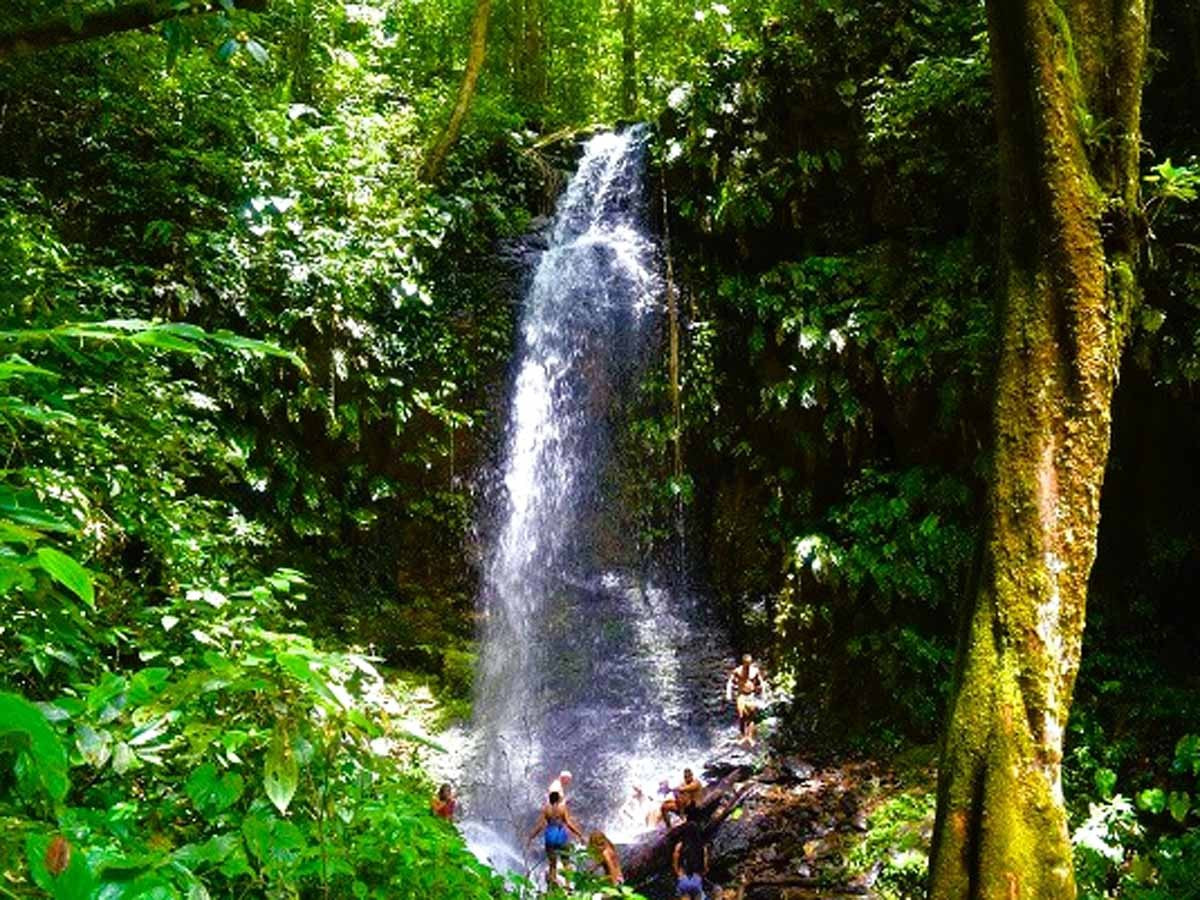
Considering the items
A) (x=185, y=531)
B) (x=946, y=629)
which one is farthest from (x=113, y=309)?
(x=946, y=629)

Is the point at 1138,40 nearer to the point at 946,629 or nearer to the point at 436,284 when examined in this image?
the point at 946,629

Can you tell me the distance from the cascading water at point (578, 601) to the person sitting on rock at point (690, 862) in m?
1.78

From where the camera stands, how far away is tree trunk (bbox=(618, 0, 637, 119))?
20.6 metres

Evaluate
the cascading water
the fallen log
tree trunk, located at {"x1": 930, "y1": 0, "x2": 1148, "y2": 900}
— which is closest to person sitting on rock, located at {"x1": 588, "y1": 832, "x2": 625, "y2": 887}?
the fallen log

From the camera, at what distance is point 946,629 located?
9.80 m

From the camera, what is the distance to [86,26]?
108 inches

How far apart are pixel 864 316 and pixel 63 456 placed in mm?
9106

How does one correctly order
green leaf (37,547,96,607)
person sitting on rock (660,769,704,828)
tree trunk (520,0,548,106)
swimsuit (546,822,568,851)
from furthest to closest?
tree trunk (520,0,548,106)
person sitting on rock (660,769,704,828)
swimsuit (546,822,568,851)
green leaf (37,547,96,607)

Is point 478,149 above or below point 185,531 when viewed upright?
above

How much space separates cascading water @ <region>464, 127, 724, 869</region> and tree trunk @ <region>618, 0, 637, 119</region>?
682cm

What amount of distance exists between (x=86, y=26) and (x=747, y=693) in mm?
9424

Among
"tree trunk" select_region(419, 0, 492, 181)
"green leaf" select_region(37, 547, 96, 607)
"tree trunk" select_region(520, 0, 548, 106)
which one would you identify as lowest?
"green leaf" select_region(37, 547, 96, 607)

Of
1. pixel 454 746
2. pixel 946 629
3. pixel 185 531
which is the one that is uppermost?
pixel 185 531

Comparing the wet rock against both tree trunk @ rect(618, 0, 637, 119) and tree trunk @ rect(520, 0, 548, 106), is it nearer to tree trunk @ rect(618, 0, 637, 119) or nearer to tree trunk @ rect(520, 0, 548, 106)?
tree trunk @ rect(520, 0, 548, 106)
